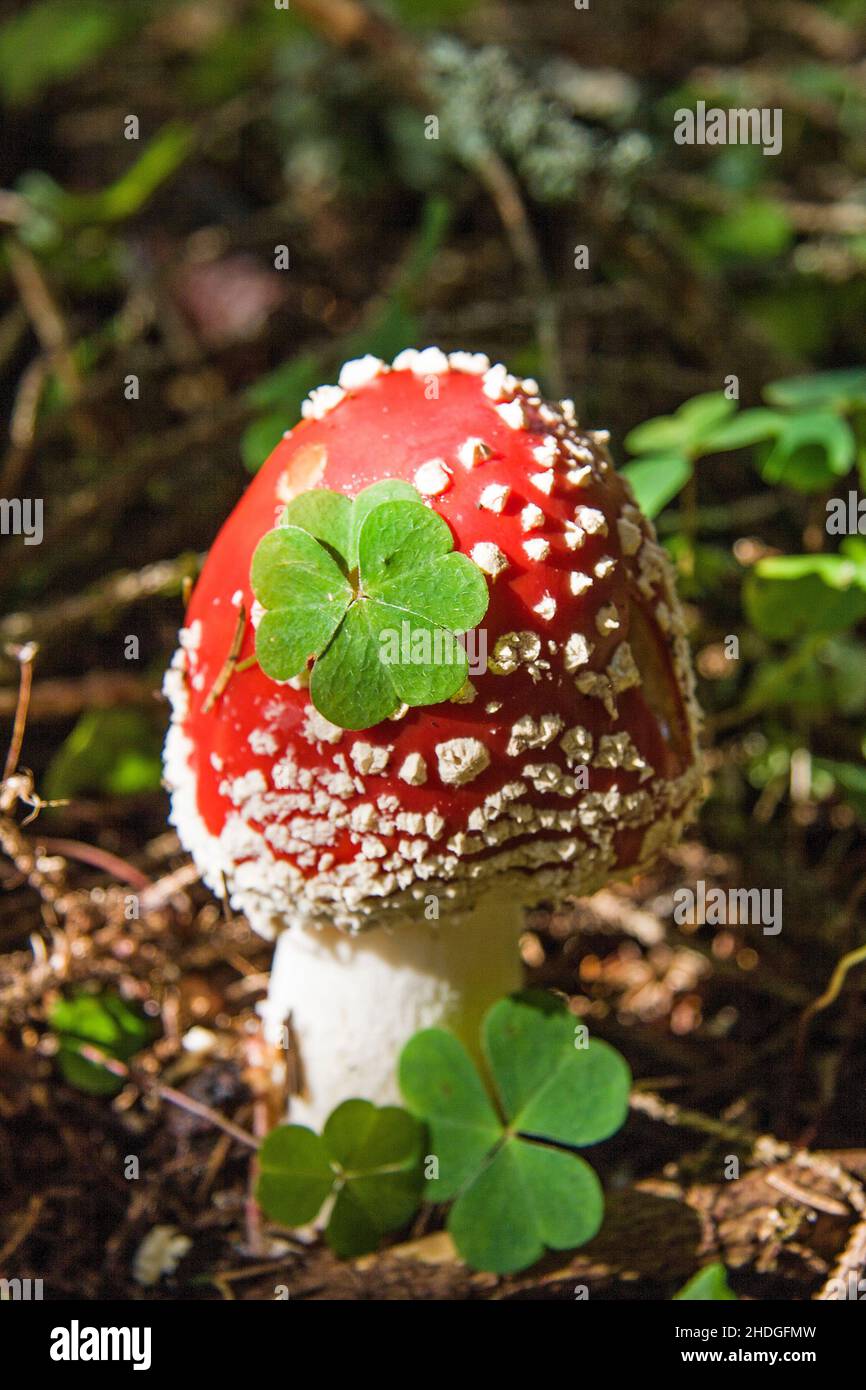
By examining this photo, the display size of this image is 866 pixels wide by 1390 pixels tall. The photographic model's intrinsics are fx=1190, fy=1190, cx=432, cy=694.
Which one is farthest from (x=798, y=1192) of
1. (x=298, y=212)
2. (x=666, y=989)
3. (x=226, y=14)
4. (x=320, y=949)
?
(x=226, y=14)

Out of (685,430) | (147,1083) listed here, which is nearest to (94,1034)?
(147,1083)

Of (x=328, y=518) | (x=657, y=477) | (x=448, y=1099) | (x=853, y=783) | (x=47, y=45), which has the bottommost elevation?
(x=448, y=1099)

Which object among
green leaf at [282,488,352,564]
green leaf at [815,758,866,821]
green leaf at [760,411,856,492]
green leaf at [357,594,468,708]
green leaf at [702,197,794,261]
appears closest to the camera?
green leaf at [357,594,468,708]

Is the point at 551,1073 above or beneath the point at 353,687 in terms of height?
beneath

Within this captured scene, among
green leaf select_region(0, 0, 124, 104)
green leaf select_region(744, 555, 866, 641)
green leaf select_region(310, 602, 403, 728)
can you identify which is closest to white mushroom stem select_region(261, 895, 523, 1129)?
green leaf select_region(310, 602, 403, 728)

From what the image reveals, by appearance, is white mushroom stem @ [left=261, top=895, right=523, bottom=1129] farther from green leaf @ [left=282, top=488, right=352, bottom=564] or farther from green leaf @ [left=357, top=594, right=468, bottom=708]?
green leaf @ [left=282, top=488, right=352, bottom=564]

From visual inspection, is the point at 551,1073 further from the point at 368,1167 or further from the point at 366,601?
the point at 366,601

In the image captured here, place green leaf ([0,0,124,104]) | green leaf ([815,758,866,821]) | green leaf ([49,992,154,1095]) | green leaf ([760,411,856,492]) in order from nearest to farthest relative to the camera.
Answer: green leaf ([49,992,154,1095]) < green leaf ([815,758,866,821]) < green leaf ([760,411,856,492]) < green leaf ([0,0,124,104])
